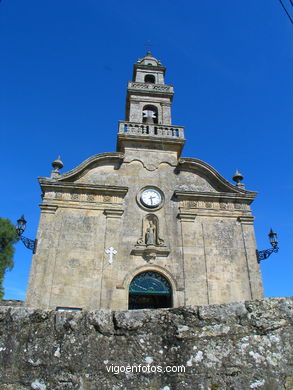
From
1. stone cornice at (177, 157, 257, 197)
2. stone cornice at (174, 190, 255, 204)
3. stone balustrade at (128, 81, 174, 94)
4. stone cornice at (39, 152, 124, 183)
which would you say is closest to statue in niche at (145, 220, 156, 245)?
stone cornice at (174, 190, 255, 204)

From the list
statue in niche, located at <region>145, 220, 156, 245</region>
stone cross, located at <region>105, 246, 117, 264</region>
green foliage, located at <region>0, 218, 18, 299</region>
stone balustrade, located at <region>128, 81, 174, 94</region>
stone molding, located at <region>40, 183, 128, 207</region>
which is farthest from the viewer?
green foliage, located at <region>0, 218, 18, 299</region>

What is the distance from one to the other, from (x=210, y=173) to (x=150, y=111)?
5.72 metres

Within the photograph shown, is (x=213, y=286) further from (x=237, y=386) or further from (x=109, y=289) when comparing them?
(x=237, y=386)

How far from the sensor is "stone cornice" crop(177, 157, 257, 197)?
48.8 ft

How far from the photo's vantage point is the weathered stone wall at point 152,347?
9.76ft

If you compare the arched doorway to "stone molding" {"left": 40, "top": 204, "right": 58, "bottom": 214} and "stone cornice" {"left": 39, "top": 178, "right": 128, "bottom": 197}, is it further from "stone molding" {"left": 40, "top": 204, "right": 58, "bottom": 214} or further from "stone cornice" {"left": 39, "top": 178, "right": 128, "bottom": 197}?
"stone molding" {"left": 40, "top": 204, "right": 58, "bottom": 214}

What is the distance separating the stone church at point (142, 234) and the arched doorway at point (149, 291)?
40 millimetres

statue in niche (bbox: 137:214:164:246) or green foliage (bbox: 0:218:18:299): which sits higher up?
green foliage (bbox: 0:218:18:299)

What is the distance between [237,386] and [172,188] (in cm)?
1194

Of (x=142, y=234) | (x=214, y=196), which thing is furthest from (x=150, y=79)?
(x=142, y=234)

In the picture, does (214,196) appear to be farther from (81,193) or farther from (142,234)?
(81,193)

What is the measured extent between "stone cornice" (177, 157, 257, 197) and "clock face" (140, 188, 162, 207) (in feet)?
6.09

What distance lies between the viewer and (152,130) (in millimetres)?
16469

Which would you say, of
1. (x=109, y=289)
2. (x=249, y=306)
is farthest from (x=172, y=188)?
(x=249, y=306)
